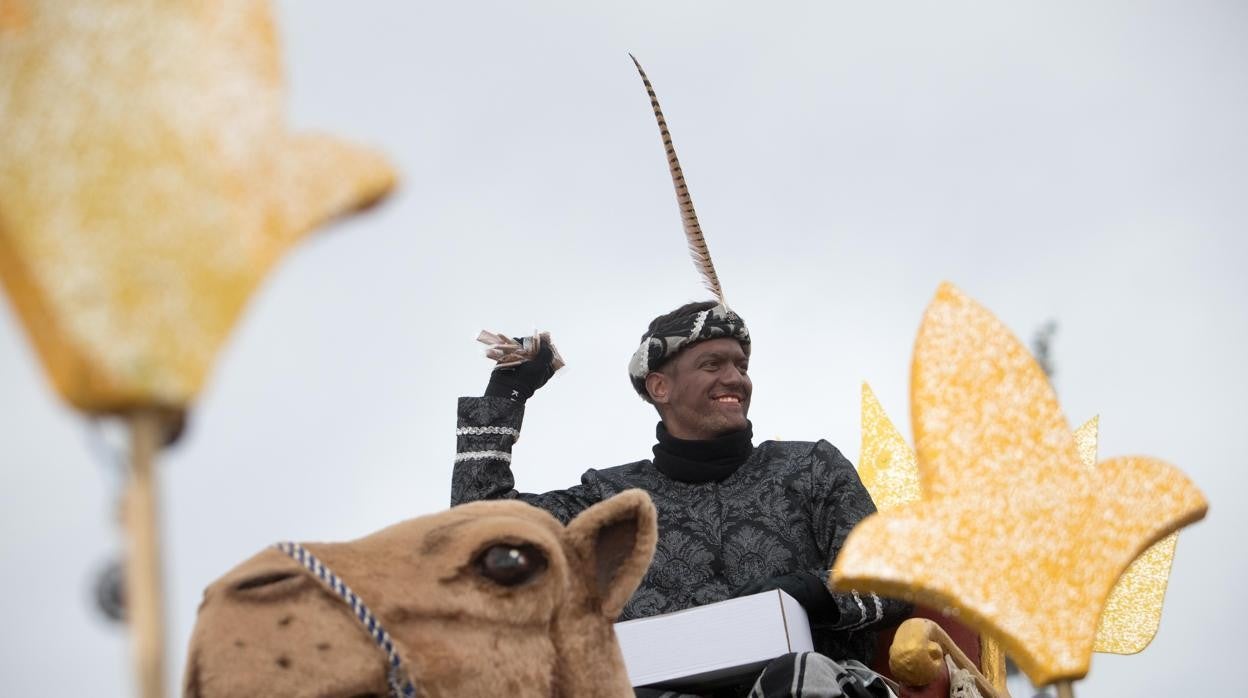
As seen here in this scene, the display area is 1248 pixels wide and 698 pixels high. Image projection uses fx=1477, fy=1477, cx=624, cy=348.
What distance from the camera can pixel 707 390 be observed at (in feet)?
15.6

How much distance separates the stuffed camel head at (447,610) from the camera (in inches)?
94.2

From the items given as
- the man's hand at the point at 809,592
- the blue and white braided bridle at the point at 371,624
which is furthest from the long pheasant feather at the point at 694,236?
the blue and white braided bridle at the point at 371,624

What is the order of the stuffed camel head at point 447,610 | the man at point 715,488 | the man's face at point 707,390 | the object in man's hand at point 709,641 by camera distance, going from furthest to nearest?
the man's face at point 707,390 → the man at point 715,488 → the object in man's hand at point 709,641 → the stuffed camel head at point 447,610

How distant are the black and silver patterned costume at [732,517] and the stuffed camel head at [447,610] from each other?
1137 millimetres

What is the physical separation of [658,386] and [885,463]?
2.91 ft

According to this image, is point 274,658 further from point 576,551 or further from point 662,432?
point 662,432

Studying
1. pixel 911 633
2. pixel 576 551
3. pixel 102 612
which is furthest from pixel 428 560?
pixel 911 633

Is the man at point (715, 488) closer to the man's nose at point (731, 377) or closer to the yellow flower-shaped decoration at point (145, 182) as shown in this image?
the man's nose at point (731, 377)

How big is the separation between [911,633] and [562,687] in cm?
131

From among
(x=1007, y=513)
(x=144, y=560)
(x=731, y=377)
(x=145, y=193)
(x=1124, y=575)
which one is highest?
(x=145, y=193)

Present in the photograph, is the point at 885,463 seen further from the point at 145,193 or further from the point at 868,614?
the point at 145,193

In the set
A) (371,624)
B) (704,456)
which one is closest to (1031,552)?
(371,624)

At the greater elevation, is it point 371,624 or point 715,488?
point 371,624

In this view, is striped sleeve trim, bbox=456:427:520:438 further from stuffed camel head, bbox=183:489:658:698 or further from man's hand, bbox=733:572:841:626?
stuffed camel head, bbox=183:489:658:698
